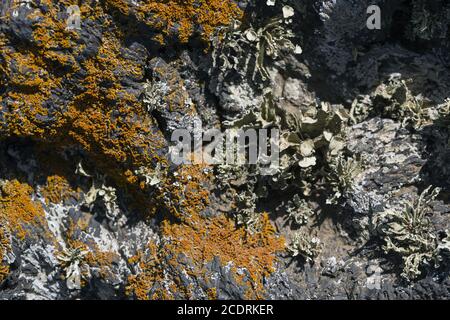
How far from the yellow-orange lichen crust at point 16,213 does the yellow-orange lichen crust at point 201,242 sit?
155cm

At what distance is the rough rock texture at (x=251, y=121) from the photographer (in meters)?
5.54

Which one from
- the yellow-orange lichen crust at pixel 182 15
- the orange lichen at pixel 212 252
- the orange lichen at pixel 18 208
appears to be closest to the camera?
the yellow-orange lichen crust at pixel 182 15

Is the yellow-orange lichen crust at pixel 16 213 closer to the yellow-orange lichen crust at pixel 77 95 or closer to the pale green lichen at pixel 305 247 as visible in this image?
the yellow-orange lichen crust at pixel 77 95

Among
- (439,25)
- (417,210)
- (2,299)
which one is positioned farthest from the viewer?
(2,299)

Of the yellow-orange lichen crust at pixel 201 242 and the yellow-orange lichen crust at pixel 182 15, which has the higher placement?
the yellow-orange lichen crust at pixel 182 15

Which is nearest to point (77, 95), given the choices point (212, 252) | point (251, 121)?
point (251, 121)

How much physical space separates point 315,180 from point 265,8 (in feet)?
6.02

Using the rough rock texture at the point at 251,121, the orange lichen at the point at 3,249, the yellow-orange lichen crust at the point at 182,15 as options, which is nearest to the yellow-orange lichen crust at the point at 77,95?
the rough rock texture at the point at 251,121

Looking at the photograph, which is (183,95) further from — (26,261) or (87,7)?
(26,261)

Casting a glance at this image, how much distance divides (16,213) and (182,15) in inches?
113

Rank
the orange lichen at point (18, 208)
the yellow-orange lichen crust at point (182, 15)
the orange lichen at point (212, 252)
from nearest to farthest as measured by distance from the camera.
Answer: the yellow-orange lichen crust at point (182, 15) < the orange lichen at point (212, 252) < the orange lichen at point (18, 208)

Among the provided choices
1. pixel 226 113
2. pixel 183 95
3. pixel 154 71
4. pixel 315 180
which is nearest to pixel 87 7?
pixel 154 71

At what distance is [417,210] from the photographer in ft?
17.3

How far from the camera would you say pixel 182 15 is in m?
5.64
